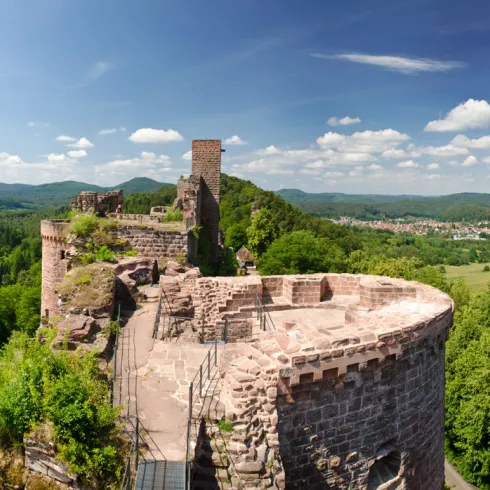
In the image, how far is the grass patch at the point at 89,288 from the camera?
9375mm

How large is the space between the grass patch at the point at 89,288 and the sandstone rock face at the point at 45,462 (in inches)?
166

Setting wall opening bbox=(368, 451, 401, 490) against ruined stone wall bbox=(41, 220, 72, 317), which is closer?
wall opening bbox=(368, 451, 401, 490)

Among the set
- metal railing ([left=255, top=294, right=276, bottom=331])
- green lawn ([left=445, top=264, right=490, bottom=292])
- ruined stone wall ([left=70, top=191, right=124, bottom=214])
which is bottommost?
green lawn ([left=445, top=264, right=490, bottom=292])

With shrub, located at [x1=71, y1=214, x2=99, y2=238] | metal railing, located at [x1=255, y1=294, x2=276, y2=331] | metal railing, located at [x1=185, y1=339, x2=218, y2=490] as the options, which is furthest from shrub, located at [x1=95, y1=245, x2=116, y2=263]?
metal railing, located at [x1=185, y1=339, x2=218, y2=490]

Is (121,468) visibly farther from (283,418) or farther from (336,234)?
(336,234)

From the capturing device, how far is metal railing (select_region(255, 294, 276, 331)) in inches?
392

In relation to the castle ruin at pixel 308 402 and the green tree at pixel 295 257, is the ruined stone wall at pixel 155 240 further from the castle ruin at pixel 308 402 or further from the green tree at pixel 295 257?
the green tree at pixel 295 257

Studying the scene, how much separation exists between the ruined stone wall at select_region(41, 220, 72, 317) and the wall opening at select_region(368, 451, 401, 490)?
1342cm

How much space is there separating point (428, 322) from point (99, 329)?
6.33m

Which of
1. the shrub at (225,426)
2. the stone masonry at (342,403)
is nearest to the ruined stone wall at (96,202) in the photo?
Answer: the stone masonry at (342,403)

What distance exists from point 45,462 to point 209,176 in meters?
22.3

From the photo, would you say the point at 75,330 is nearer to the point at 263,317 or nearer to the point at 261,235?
the point at 263,317

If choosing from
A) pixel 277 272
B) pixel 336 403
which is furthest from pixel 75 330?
pixel 277 272

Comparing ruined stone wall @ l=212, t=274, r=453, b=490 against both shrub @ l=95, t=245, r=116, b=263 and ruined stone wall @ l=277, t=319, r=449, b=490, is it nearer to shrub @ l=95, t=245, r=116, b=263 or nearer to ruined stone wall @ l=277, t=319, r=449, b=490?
ruined stone wall @ l=277, t=319, r=449, b=490
